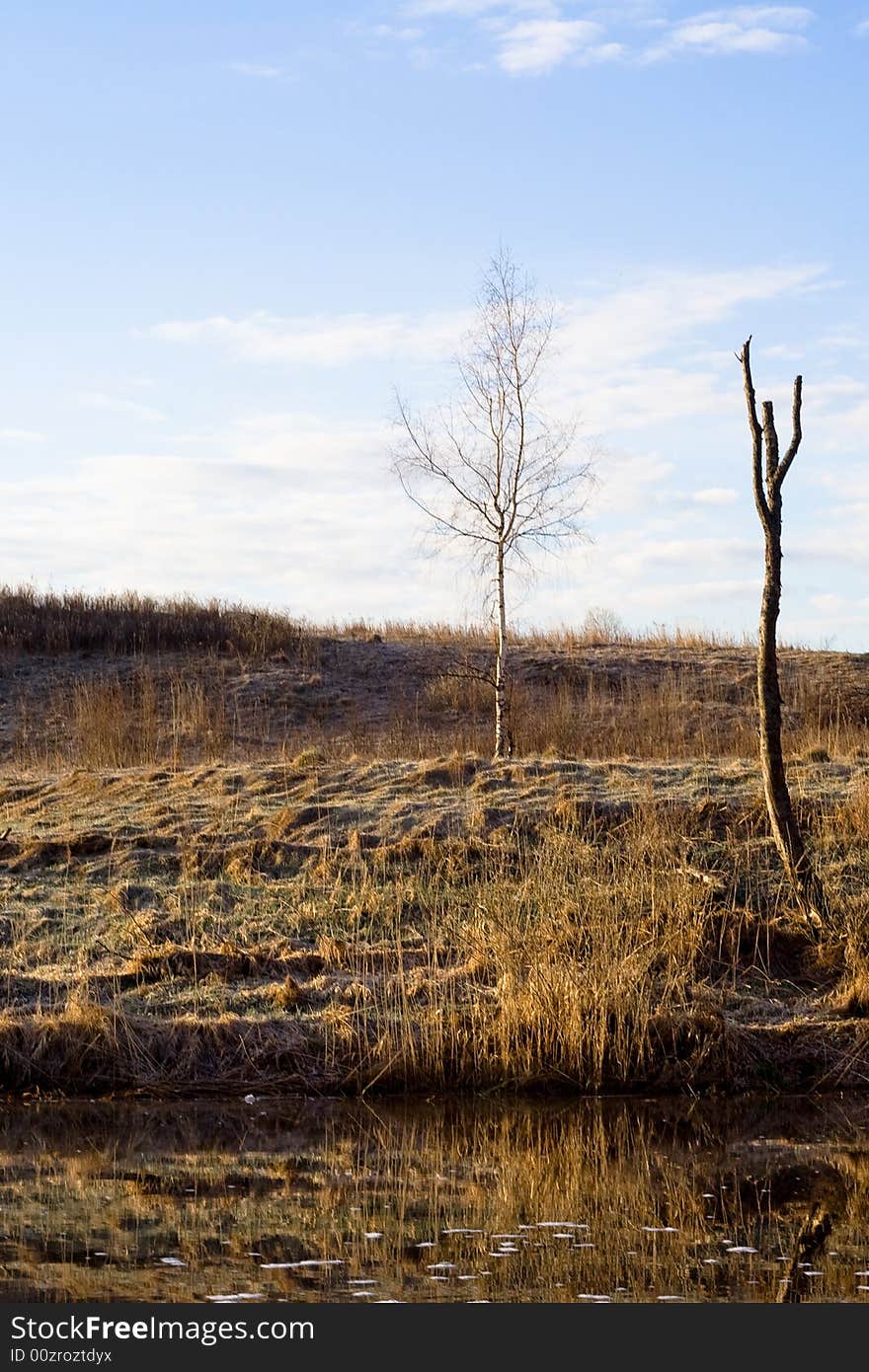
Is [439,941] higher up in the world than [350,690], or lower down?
lower down

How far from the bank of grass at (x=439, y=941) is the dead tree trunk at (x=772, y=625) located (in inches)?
14.5

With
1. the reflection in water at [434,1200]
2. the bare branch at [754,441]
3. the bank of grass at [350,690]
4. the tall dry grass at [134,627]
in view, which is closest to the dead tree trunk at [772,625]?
the bare branch at [754,441]

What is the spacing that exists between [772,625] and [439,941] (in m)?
3.99

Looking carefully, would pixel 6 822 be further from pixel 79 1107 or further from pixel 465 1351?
pixel 465 1351

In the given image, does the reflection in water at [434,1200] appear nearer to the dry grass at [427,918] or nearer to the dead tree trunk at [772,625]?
the dry grass at [427,918]

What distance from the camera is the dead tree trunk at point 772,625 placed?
42.7 ft

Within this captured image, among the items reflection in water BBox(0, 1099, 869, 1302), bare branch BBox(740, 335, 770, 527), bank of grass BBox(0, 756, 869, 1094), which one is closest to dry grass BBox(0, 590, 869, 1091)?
bank of grass BBox(0, 756, 869, 1094)

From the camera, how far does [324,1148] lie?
9047mm

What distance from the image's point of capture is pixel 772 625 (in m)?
13.2

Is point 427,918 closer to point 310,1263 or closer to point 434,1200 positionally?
point 434,1200

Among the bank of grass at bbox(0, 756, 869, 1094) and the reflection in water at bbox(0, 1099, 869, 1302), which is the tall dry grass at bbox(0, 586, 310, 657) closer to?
the bank of grass at bbox(0, 756, 869, 1094)

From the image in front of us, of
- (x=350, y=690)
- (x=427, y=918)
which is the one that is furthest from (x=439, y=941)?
(x=350, y=690)

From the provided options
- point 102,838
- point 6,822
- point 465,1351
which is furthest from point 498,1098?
point 6,822

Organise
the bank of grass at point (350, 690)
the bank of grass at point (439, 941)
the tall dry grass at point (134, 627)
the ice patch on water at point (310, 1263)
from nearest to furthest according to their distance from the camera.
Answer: the ice patch on water at point (310, 1263) < the bank of grass at point (439, 941) < the bank of grass at point (350, 690) < the tall dry grass at point (134, 627)
